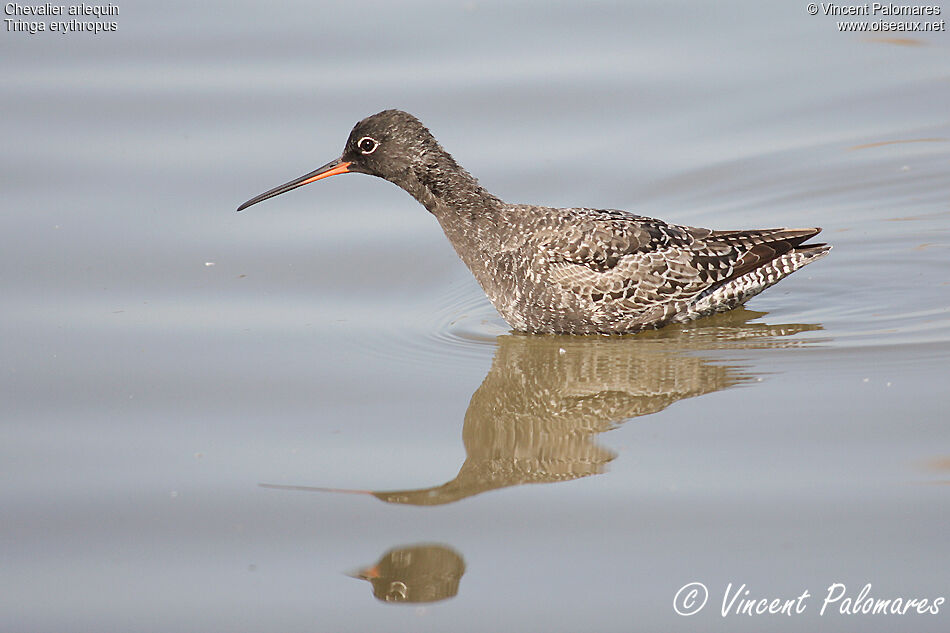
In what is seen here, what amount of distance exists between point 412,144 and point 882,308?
3.58 meters

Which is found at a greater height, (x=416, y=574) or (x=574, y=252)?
(x=574, y=252)

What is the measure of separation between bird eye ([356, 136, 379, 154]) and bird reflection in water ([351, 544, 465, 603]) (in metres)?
4.08

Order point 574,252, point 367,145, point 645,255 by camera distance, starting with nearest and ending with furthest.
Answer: point 574,252
point 645,255
point 367,145

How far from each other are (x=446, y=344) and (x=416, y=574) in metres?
3.14

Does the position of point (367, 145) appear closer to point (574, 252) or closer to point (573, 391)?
point (574, 252)

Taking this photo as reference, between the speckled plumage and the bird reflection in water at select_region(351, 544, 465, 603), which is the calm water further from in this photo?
the speckled plumage

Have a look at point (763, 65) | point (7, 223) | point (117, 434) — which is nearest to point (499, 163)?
point (763, 65)

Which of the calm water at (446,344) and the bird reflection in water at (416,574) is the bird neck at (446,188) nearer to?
the calm water at (446,344)

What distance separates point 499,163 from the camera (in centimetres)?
1201

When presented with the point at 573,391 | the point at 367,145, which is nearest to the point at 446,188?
the point at 367,145

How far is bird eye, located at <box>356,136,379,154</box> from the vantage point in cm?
996

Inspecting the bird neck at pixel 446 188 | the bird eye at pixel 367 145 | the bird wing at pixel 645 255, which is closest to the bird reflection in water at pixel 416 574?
the bird wing at pixel 645 255

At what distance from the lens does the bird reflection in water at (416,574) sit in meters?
6.38

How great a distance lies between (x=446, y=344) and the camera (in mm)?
9461
